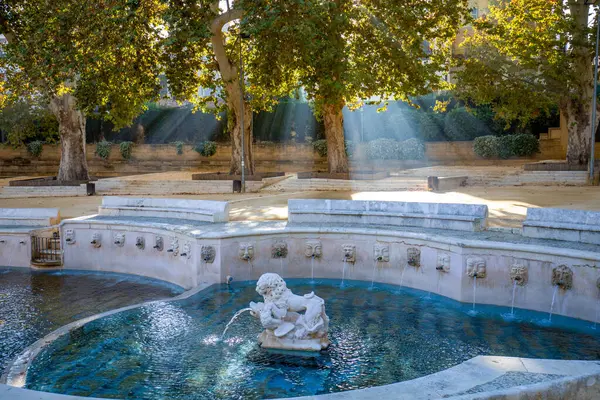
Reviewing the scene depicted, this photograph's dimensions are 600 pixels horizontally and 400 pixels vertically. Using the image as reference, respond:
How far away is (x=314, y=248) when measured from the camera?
1252 centimetres

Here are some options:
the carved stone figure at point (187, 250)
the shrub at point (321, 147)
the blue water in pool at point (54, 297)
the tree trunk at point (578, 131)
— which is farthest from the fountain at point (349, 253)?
the shrub at point (321, 147)

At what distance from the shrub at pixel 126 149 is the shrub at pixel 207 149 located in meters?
4.73

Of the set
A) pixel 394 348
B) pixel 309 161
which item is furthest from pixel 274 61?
pixel 309 161

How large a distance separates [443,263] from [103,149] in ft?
116

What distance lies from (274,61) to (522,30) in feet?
35.6

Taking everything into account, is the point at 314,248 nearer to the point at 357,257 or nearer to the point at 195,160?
the point at 357,257

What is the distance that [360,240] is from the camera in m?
12.3

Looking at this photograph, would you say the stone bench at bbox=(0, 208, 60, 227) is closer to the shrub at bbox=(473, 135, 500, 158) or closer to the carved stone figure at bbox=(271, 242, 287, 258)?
the carved stone figure at bbox=(271, 242, 287, 258)

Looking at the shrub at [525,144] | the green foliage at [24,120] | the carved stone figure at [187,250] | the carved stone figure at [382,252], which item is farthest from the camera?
the green foliage at [24,120]

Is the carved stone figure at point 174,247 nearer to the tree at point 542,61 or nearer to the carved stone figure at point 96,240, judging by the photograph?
the carved stone figure at point 96,240

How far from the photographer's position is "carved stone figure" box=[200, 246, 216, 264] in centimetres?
1209

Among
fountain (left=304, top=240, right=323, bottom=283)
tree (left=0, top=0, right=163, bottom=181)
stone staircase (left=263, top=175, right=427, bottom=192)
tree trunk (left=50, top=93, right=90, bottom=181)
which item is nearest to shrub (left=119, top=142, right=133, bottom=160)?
tree trunk (left=50, top=93, right=90, bottom=181)

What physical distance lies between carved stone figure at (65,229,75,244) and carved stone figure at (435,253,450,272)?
8.18m

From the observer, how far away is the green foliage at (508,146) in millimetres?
34469
